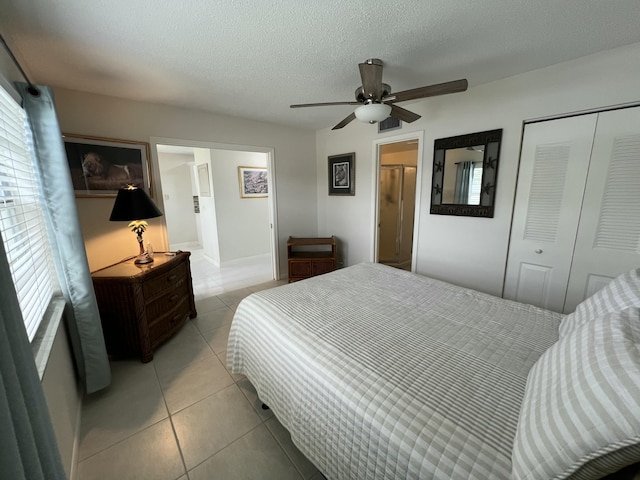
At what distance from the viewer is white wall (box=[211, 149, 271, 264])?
14.3 feet

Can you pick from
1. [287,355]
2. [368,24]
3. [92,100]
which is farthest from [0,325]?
[92,100]

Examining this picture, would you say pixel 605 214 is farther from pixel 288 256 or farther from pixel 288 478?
pixel 288 256

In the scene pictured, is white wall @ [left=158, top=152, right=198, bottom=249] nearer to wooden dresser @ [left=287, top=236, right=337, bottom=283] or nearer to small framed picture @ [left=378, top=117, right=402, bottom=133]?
wooden dresser @ [left=287, top=236, right=337, bottom=283]

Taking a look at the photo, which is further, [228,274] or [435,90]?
[228,274]

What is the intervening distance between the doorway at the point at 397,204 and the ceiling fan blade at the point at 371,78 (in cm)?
243

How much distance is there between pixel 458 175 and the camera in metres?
2.51

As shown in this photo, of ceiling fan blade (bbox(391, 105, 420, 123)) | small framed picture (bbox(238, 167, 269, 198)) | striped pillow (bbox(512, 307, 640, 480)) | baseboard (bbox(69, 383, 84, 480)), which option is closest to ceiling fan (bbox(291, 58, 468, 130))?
ceiling fan blade (bbox(391, 105, 420, 123))

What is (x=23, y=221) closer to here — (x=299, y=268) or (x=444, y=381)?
(x=444, y=381)

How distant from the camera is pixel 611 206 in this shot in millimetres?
1797

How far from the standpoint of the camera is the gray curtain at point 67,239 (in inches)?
54.9

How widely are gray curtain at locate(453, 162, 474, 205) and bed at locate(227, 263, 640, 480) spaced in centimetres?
113

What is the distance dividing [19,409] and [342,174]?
3569 millimetres

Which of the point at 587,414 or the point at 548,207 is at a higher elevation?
the point at 548,207

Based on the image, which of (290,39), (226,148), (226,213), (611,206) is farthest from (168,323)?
(611,206)
